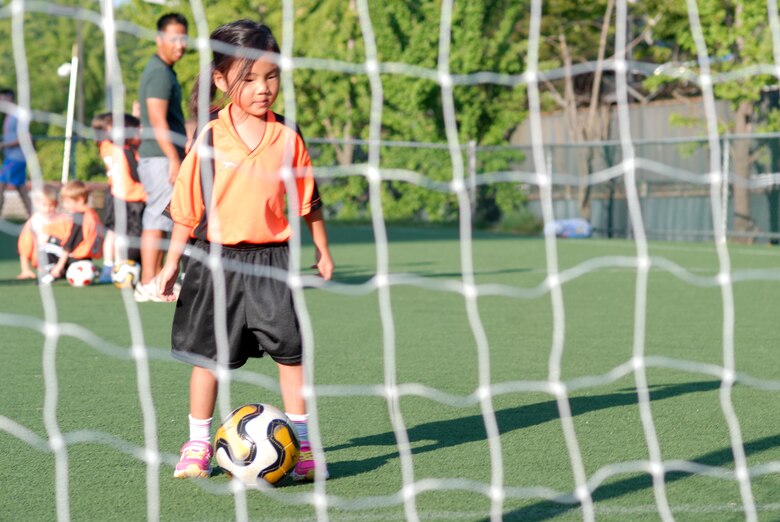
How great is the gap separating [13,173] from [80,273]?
459 centimetres

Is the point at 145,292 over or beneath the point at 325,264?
beneath

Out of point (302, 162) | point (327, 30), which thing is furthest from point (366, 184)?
point (302, 162)

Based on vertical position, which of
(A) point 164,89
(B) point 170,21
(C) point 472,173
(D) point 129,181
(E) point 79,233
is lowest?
(C) point 472,173

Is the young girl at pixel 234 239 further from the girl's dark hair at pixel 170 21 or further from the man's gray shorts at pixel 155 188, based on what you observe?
the man's gray shorts at pixel 155 188

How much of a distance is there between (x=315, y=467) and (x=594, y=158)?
15.4m

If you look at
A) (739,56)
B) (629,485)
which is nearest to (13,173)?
(739,56)

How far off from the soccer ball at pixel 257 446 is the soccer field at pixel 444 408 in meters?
0.06

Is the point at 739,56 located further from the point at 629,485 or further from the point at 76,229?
the point at 629,485

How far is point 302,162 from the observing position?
12.9 feet

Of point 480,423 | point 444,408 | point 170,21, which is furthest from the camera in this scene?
point 170,21

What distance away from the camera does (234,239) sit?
151 inches

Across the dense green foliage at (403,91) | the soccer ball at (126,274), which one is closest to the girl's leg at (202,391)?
the soccer ball at (126,274)

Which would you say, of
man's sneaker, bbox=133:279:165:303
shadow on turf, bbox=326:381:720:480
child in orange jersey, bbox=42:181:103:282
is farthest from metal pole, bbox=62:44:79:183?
shadow on turf, bbox=326:381:720:480

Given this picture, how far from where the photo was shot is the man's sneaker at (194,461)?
148 inches
